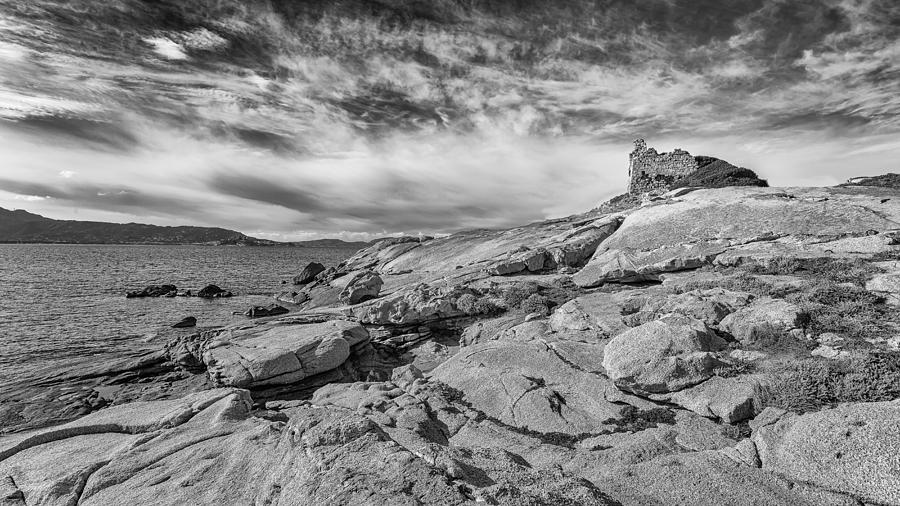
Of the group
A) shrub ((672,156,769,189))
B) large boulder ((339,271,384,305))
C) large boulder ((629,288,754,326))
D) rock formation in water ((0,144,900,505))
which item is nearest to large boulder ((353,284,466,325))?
rock formation in water ((0,144,900,505))

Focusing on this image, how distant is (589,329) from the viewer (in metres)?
19.0

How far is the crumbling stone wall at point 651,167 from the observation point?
5616 centimetres

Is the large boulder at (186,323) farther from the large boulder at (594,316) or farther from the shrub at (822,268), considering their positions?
the shrub at (822,268)

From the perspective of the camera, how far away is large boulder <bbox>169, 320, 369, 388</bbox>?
20288 millimetres

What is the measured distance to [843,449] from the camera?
796 cm

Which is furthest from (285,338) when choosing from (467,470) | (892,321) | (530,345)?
(892,321)

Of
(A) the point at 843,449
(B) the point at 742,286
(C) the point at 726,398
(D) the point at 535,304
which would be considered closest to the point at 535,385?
(C) the point at 726,398

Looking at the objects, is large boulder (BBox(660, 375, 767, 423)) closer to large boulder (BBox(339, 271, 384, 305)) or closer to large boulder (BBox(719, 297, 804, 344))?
large boulder (BBox(719, 297, 804, 344))

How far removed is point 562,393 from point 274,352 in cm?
1488

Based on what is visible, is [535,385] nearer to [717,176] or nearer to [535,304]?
[535,304]

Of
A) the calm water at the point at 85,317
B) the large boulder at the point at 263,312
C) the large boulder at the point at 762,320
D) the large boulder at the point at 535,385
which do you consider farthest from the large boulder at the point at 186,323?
the large boulder at the point at 762,320

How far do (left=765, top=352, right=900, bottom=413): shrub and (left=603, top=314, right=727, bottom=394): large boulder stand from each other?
1924 mm

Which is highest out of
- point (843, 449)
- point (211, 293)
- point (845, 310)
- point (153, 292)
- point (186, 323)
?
point (845, 310)

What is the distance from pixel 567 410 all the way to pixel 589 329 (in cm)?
683
